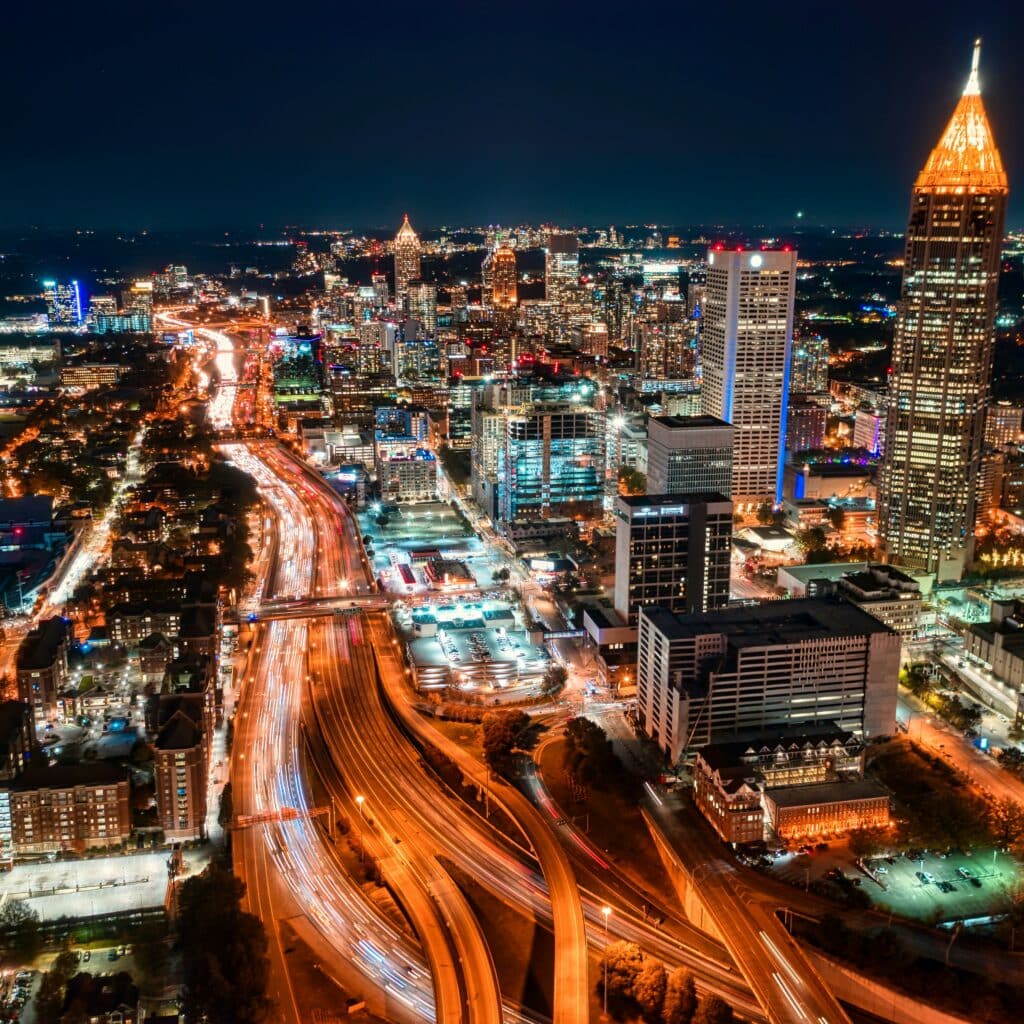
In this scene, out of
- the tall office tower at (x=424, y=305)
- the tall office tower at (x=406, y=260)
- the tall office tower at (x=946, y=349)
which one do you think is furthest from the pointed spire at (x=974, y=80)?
the tall office tower at (x=406, y=260)

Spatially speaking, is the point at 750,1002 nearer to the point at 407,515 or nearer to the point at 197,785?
the point at 197,785

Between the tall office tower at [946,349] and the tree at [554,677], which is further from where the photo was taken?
the tall office tower at [946,349]

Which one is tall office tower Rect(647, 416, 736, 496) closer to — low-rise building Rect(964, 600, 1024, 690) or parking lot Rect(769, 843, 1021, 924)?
low-rise building Rect(964, 600, 1024, 690)

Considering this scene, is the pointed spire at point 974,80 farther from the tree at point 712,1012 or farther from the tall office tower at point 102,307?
the tall office tower at point 102,307

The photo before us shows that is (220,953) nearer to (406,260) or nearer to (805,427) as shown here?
(805,427)

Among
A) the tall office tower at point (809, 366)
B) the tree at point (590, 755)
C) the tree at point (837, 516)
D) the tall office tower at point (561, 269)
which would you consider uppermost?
the tall office tower at point (561, 269)
